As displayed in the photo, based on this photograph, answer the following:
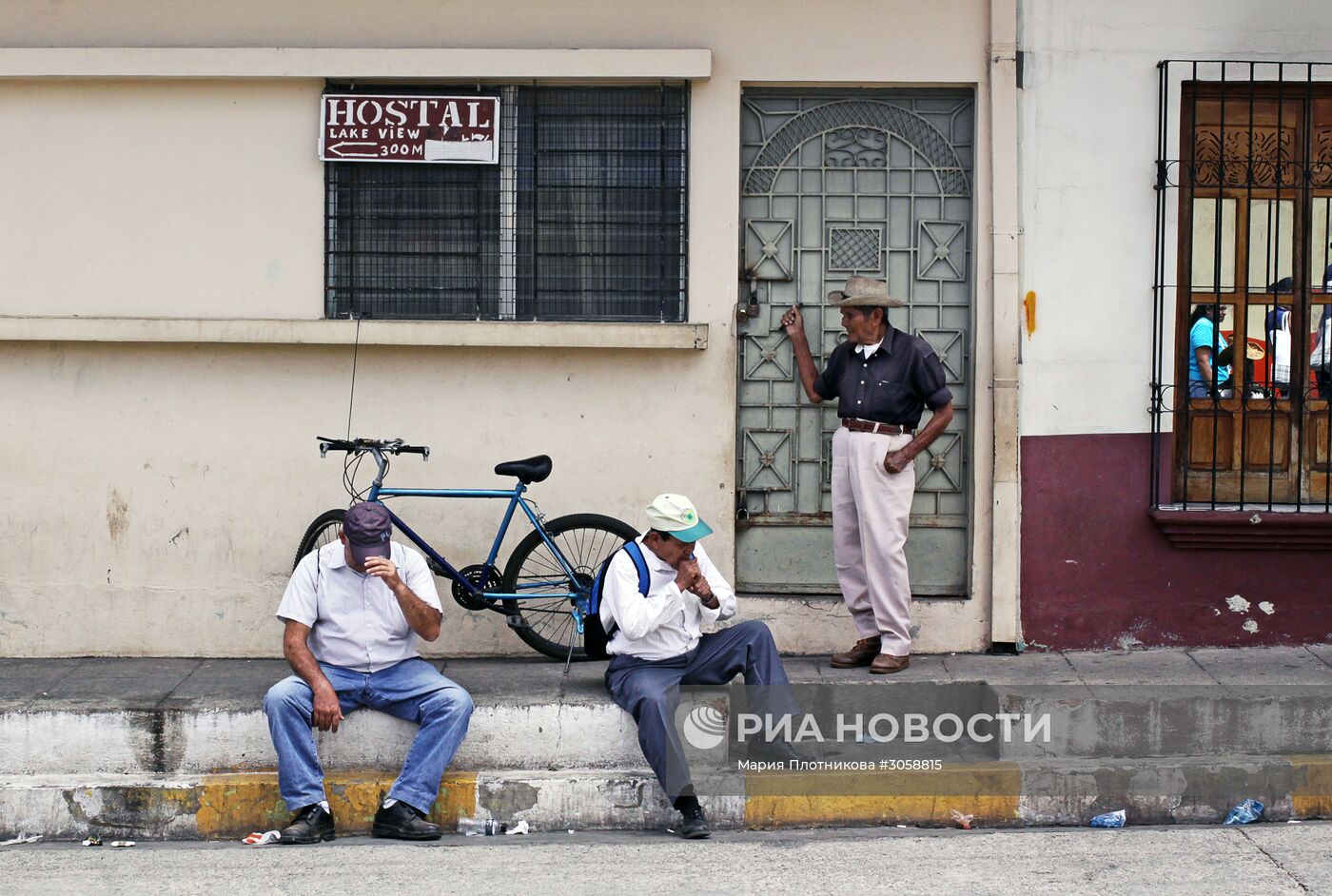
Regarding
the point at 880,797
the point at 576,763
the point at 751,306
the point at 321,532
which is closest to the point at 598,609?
the point at 576,763

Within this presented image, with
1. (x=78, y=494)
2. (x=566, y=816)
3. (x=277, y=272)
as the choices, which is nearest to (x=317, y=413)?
(x=277, y=272)

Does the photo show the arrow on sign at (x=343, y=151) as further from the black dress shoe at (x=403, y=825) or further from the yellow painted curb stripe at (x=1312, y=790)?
the yellow painted curb stripe at (x=1312, y=790)

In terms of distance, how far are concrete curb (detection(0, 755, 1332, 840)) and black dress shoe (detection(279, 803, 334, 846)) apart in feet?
0.65

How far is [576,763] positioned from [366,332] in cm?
235

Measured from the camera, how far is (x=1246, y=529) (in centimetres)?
707

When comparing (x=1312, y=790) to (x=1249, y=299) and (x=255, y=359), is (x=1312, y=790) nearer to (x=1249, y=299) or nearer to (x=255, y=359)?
(x=1249, y=299)

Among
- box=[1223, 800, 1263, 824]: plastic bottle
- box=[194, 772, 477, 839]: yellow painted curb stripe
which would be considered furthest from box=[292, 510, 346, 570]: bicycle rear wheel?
box=[1223, 800, 1263, 824]: plastic bottle

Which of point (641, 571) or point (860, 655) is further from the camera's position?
point (860, 655)

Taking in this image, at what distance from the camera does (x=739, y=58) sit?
706 centimetres

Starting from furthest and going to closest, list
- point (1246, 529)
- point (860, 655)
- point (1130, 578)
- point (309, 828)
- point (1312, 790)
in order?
1. point (1130, 578)
2. point (1246, 529)
3. point (860, 655)
4. point (1312, 790)
5. point (309, 828)

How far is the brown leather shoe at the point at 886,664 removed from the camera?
6680 millimetres

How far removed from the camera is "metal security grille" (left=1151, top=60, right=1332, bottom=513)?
7.14 m

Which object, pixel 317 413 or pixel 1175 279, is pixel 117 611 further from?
pixel 1175 279

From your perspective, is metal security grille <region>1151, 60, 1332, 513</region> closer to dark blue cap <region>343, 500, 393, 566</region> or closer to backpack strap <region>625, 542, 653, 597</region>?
backpack strap <region>625, 542, 653, 597</region>
